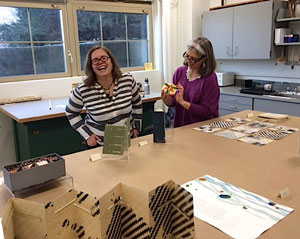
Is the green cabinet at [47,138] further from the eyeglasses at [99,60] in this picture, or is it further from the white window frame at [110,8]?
the white window frame at [110,8]

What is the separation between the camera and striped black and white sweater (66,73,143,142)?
194 cm

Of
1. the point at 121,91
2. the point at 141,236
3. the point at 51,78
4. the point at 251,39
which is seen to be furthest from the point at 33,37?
the point at 141,236

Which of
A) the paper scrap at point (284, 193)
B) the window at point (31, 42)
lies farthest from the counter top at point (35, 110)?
the paper scrap at point (284, 193)

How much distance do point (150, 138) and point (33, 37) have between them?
7.99 feet

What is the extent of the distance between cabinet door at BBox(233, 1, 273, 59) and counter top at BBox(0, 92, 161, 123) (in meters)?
1.55

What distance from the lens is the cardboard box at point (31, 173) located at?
1.10m

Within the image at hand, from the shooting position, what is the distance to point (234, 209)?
1.06 m

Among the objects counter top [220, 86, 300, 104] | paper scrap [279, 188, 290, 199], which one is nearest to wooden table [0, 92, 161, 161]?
paper scrap [279, 188, 290, 199]

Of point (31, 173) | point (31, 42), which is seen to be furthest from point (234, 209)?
point (31, 42)

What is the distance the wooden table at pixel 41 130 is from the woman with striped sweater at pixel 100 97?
2.66 ft

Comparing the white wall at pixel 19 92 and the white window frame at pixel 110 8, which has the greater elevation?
the white window frame at pixel 110 8

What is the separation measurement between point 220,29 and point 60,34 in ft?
7.33

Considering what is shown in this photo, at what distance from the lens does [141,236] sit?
2.85 ft

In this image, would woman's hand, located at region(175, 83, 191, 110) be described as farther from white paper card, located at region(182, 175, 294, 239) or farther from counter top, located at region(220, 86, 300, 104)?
counter top, located at region(220, 86, 300, 104)
